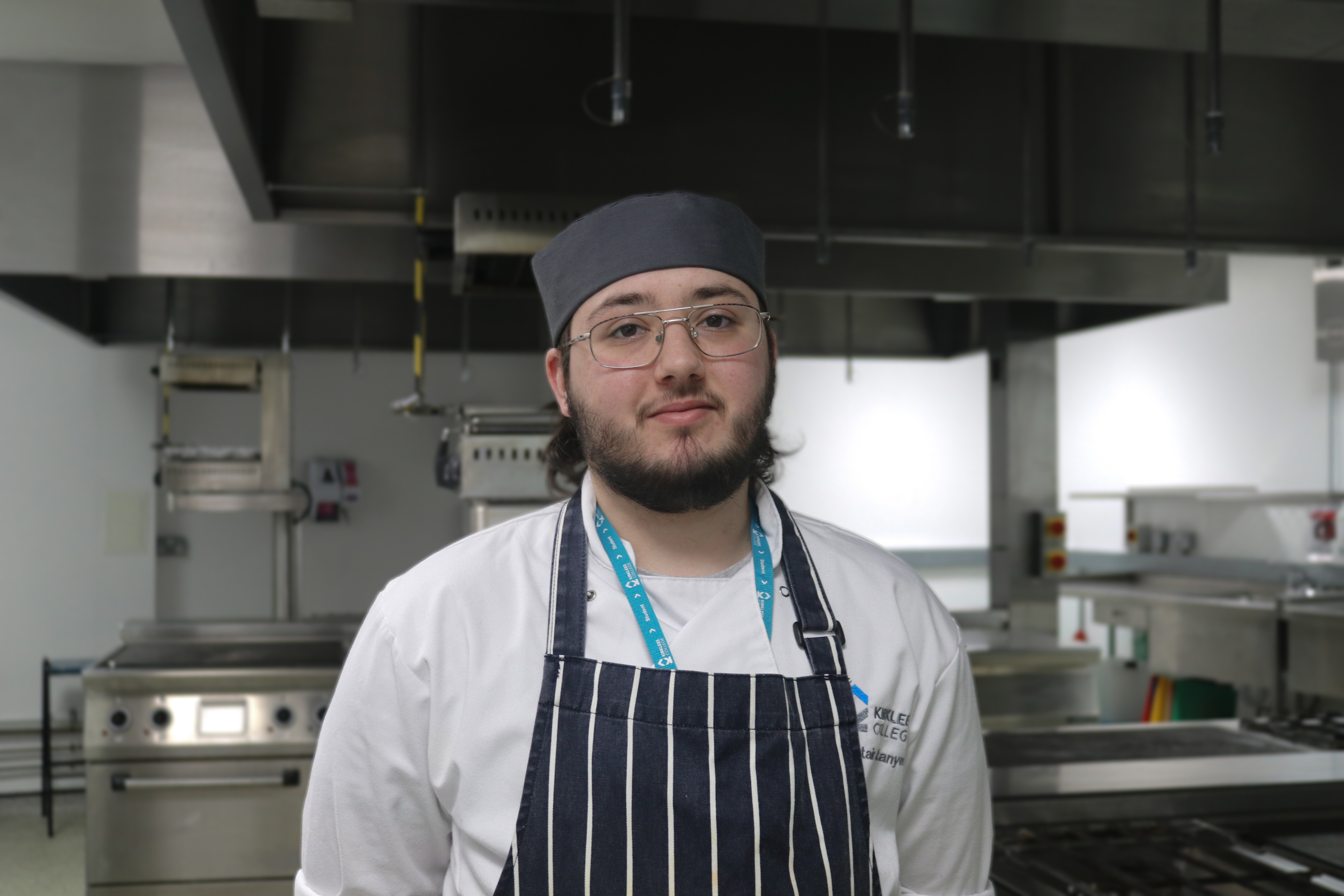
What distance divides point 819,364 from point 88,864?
4.97 metres

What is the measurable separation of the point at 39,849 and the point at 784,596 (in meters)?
4.67

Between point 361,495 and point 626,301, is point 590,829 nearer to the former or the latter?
point 626,301

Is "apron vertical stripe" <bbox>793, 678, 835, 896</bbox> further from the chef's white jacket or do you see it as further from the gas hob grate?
the gas hob grate

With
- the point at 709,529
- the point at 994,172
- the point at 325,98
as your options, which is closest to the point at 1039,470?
the point at 994,172

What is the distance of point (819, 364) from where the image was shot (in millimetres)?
6883

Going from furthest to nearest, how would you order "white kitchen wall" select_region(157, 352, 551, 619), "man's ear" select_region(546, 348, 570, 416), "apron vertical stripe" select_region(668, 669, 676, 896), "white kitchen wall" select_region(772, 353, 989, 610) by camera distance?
"white kitchen wall" select_region(772, 353, 989, 610), "white kitchen wall" select_region(157, 352, 551, 619), "man's ear" select_region(546, 348, 570, 416), "apron vertical stripe" select_region(668, 669, 676, 896)

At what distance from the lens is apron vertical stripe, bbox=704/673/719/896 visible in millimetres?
1015

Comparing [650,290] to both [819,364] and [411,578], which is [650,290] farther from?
[819,364]

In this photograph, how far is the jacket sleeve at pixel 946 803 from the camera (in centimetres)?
115

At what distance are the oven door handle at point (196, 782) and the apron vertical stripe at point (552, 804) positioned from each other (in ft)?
7.03

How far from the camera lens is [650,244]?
1.17 m

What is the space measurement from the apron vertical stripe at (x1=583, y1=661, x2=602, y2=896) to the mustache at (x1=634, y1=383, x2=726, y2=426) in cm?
30

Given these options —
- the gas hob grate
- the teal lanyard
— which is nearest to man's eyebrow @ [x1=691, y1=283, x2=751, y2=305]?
the teal lanyard

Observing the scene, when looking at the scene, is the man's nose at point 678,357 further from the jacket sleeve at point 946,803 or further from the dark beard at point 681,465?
the jacket sleeve at point 946,803
